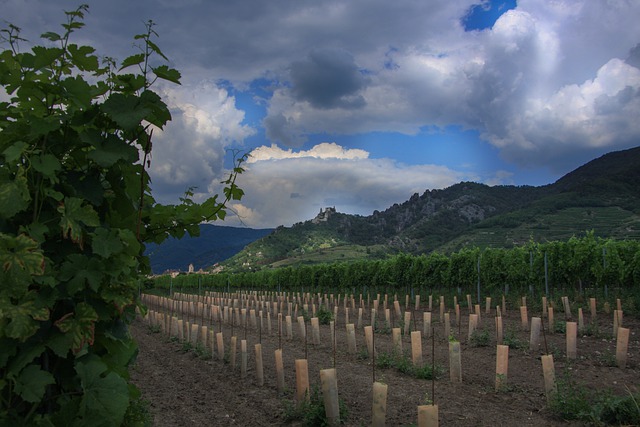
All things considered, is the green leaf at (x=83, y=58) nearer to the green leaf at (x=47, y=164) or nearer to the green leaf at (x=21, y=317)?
the green leaf at (x=47, y=164)

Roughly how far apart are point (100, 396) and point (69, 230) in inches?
27.6

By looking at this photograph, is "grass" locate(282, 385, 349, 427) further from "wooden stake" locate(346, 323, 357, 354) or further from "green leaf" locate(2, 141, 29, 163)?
"green leaf" locate(2, 141, 29, 163)

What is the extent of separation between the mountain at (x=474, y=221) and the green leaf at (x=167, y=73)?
78645 mm

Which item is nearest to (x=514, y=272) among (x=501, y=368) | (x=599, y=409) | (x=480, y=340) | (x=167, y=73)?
(x=480, y=340)

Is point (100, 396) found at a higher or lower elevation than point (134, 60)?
lower

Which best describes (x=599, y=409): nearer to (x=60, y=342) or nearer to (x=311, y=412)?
(x=311, y=412)

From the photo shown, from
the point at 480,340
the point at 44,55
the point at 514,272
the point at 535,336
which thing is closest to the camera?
the point at 44,55

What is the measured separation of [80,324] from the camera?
1977 millimetres

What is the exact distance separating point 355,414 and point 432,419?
223 cm

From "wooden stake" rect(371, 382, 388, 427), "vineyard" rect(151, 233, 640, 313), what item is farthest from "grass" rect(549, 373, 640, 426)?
"vineyard" rect(151, 233, 640, 313)

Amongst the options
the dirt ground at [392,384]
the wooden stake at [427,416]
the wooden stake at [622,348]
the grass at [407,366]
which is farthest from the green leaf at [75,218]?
the wooden stake at [622,348]

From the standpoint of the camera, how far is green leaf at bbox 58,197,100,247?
1.93 m

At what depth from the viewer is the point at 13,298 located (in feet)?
6.02

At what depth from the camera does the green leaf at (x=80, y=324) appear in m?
1.95
